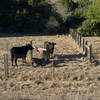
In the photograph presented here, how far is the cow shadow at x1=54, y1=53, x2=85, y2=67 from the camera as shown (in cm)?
1355

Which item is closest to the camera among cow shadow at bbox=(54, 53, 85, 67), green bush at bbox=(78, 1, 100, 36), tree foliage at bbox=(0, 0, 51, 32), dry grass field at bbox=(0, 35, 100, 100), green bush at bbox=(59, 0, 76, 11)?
dry grass field at bbox=(0, 35, 100, 100)

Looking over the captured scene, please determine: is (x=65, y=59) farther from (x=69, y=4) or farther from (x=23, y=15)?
(x=69, y=4)

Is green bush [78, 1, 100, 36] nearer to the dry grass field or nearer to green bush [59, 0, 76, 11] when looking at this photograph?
green bush [59, 0, 76, 11]

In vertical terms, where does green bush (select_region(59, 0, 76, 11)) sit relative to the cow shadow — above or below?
above

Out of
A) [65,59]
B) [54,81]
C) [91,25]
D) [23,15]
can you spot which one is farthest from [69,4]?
[54,81]

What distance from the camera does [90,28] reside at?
30.9 metres

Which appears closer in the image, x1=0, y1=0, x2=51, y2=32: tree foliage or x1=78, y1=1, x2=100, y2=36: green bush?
x1=78, y1=1, x2=100, y2=36: green bush

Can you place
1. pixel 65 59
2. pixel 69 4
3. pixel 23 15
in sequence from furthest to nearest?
pixel 69 4
pixel 23 15
pixel 65 59

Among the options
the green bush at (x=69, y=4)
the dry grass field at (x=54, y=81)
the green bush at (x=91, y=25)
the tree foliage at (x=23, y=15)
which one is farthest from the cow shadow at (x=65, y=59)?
the green bush at (x=69, y=4)

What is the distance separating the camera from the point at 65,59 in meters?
14.8

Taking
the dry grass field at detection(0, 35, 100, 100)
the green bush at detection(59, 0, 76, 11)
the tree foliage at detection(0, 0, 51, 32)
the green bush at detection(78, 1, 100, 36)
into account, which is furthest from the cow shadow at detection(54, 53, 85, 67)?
the green bush at detection(59, 0, 76, 11)

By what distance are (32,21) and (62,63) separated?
23677 millimetres

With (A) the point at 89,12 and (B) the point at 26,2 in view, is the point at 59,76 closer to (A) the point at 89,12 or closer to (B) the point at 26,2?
(A) the point at 89,12

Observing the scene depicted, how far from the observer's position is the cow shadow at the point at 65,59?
1355 cm
